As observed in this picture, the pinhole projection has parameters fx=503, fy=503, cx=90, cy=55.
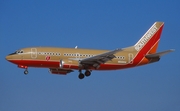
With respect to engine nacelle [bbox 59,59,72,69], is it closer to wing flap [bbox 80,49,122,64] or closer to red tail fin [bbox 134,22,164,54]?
wing flap [bbox 80,49,122,64]

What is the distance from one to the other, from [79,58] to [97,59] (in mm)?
3299

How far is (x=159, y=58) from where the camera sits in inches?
3501

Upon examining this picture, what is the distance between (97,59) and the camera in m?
84.4

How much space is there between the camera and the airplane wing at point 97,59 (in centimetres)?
8312

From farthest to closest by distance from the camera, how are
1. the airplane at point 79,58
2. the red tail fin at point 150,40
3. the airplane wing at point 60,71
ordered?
the red tail fin at point 150,40 → the airplane wing at point 60,71 → the airplane at point 79,58

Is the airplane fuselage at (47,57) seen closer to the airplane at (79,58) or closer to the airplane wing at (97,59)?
the airplane at (79,58)

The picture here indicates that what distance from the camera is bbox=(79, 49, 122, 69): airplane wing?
273 feet

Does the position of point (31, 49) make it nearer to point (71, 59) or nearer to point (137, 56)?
point (71, 59)

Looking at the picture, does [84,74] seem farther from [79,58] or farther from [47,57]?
[47,57]

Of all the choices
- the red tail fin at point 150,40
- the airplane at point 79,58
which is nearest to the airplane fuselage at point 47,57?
the airplane at point 79,58

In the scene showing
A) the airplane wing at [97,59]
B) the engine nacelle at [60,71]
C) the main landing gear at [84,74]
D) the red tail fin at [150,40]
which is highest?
the red tail fin at [150,40]

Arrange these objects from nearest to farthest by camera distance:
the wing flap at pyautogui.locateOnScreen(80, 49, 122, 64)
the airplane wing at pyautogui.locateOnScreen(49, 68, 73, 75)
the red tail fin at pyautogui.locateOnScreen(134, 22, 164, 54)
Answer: the wing flap at pyautogui.locateOnScreen(80, 49, 122, 64), the airplane wing at pyautogui.locateOnScreen(49, 68, 73, 75), the red tail fin at pyautogui.locateOnScreen(134, 22, 164, 54)

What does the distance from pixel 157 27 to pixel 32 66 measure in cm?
2679

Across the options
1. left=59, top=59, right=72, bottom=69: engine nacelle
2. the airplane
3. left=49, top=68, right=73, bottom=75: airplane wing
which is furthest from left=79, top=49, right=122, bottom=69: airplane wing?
left=49, top=68, right=73, bottom=75: airplane wing
